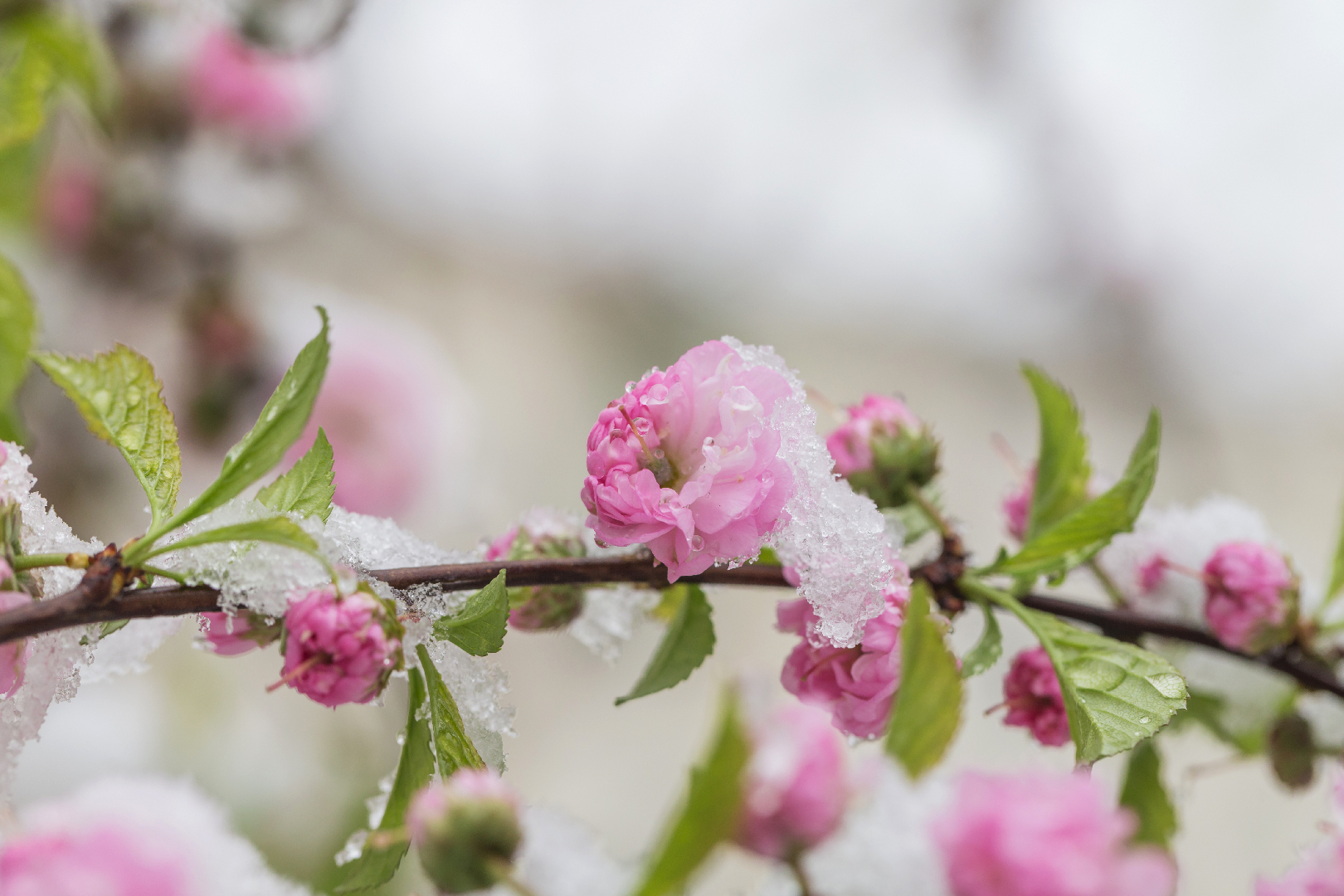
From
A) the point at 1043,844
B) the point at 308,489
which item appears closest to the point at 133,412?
the point at 308,489

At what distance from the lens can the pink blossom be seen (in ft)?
1.34

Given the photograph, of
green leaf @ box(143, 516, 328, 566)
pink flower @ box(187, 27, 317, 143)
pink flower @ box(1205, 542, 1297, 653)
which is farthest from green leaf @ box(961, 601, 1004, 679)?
pink flower @ box(187, 27, 317, 143)

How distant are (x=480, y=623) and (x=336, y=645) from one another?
0.15 ft

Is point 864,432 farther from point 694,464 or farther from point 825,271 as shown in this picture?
point 825,271

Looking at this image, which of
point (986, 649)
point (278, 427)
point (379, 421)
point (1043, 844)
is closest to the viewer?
point (1043, 844)

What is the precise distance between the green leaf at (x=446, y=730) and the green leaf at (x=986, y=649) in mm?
180

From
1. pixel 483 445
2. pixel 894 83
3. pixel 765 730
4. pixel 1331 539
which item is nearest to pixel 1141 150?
pixel 894 83

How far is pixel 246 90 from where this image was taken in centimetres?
102

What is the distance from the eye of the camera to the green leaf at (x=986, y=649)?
37cm

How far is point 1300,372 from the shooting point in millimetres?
2057

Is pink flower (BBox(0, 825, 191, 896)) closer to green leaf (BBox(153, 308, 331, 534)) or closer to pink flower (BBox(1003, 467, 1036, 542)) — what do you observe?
green leaf (BBox(153, 308, 331, 534))

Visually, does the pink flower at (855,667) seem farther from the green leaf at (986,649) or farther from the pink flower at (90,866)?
the pink flower at (90,866)

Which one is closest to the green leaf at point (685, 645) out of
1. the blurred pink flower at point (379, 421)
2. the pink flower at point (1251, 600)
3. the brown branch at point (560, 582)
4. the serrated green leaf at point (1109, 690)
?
the brown branch at point (560, 582)

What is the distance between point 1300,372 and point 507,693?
7.21ft
